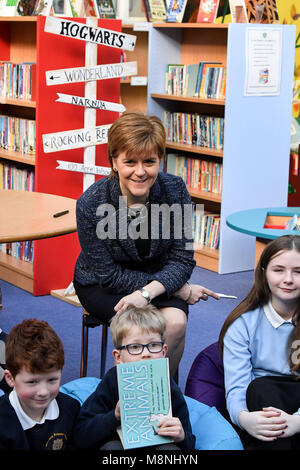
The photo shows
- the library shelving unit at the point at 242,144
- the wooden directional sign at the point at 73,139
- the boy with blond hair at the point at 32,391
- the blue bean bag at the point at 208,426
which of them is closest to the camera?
the boy with blond hair at the point at 32,391

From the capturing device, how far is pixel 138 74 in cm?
563

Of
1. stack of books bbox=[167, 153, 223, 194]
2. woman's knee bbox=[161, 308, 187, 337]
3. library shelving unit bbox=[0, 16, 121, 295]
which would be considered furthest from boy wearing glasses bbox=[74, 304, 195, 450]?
stack of books bbox=[167, 153, 223, 194]

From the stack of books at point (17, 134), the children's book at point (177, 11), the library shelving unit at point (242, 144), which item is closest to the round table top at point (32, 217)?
the stack of books at point (17, 134)

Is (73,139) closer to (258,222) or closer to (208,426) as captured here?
(258,222)

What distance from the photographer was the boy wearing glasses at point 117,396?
1905 millimetres

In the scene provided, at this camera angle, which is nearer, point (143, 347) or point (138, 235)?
point (143, 347)

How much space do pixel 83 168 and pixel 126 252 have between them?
1.62m

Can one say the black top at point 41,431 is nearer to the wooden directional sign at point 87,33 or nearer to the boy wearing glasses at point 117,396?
the boy wearing glasses at point 117,396

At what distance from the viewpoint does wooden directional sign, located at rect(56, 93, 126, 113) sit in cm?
406

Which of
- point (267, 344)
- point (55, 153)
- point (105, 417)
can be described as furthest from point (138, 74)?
point (105, 417)

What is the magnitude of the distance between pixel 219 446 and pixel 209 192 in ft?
10.4

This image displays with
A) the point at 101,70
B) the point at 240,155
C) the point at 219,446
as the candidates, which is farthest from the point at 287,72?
the point at 219,446

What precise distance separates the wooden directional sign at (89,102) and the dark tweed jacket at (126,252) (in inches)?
56.5

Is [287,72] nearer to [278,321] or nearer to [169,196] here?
[169,196]
